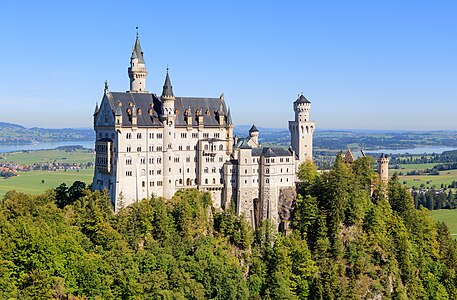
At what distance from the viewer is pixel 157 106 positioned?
9138 centimetres

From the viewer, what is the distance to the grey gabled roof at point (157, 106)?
8750 centimetres

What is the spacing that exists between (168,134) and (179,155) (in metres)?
4.20

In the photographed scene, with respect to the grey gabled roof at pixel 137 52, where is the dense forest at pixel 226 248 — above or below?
below

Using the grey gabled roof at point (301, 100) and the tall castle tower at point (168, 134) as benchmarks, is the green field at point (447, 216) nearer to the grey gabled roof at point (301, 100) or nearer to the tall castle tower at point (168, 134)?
the grey gabled roof at point (301, 100)

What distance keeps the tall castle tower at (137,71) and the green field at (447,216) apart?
321ft

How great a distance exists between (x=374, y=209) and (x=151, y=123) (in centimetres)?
3898

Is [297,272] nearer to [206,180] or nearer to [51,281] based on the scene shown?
[206,180]

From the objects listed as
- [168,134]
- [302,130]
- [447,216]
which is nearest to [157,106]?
[168,134]

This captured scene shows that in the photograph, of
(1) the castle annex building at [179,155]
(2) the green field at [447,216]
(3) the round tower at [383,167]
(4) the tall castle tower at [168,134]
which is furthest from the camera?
(2) the green field at [447,216]

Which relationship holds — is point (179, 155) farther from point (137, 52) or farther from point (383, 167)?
point (383, 167)

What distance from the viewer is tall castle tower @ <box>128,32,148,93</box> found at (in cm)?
9544

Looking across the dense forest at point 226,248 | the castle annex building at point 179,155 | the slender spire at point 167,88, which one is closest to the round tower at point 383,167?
the dense forest at point 226,248

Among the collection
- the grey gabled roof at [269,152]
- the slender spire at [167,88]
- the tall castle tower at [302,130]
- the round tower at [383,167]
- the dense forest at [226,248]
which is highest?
the slender spire at [167,88]

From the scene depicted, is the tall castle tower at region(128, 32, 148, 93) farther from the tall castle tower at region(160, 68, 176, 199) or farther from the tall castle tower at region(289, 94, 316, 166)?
the tall castle tower at region(289, 94, 316, 166)
